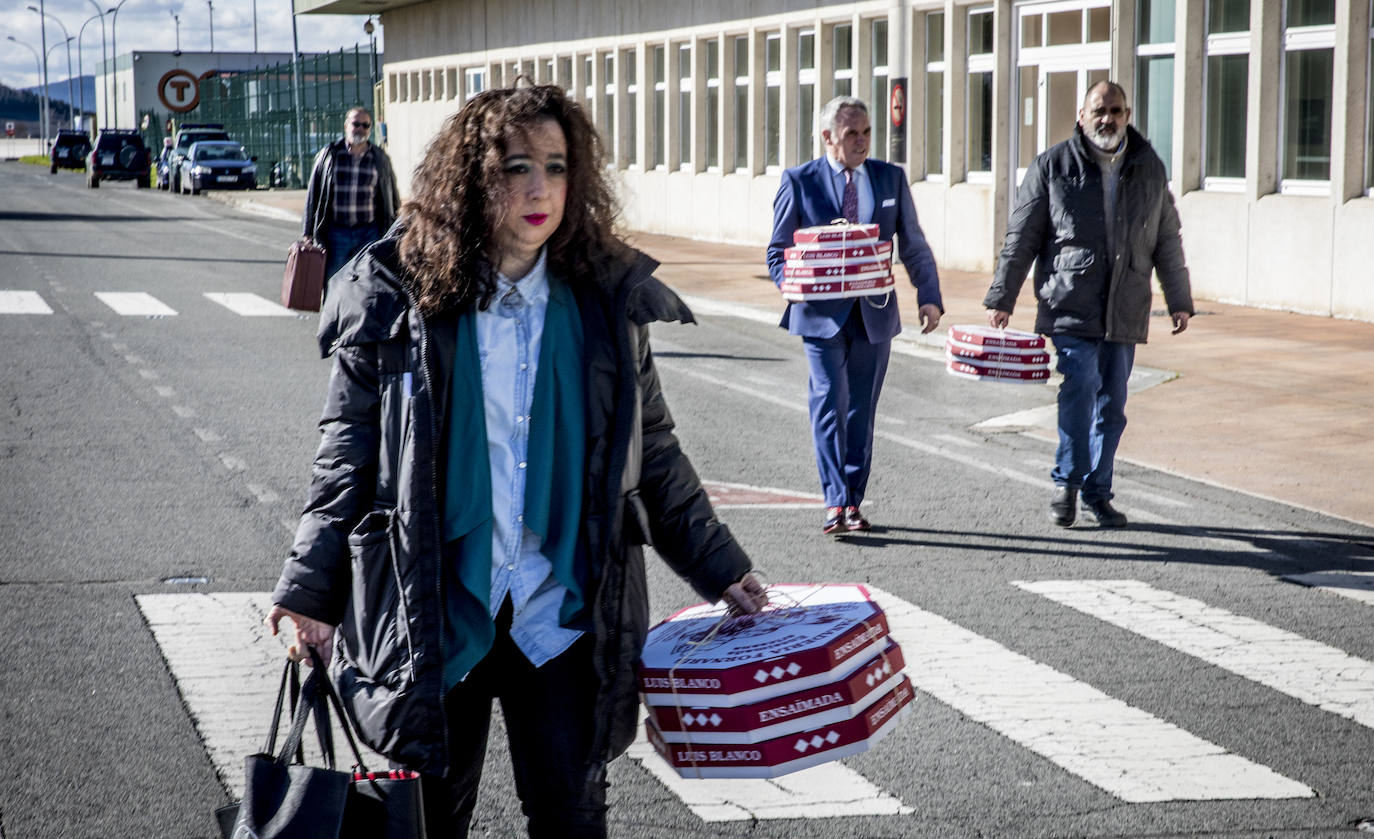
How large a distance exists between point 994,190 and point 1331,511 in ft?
46.4

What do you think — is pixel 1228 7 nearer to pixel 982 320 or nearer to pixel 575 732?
pixel 982 320

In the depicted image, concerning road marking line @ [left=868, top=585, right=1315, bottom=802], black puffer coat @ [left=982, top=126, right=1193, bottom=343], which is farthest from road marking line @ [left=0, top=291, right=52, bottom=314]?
road marking line @ [left=868, top=585, right=1315, bottom=802]

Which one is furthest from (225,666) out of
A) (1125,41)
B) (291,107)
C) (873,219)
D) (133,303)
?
(291,107)

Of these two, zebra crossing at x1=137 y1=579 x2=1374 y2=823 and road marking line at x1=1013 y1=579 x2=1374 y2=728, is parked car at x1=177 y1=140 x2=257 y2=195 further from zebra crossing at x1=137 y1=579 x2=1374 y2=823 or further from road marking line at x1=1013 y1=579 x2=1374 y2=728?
road marking line at x1=1013 y1=579 x2=1374 y2=728

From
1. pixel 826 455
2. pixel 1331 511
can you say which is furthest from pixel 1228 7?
pixel 826 455

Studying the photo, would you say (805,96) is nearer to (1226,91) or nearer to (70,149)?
(1226,91)

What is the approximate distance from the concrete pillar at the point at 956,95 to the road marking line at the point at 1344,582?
54.5ft

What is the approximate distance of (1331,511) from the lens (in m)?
8.85

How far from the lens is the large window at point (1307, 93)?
17469 mm

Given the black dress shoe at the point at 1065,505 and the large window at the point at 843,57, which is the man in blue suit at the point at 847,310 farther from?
the large window at the point at 843,57

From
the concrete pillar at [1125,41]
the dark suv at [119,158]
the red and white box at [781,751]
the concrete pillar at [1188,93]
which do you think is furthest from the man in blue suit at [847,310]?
the dark suv at [119,158]

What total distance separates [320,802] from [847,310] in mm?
5425

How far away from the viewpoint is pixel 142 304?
1895cm

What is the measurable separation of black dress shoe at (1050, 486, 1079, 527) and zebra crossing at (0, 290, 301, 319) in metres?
11.0
